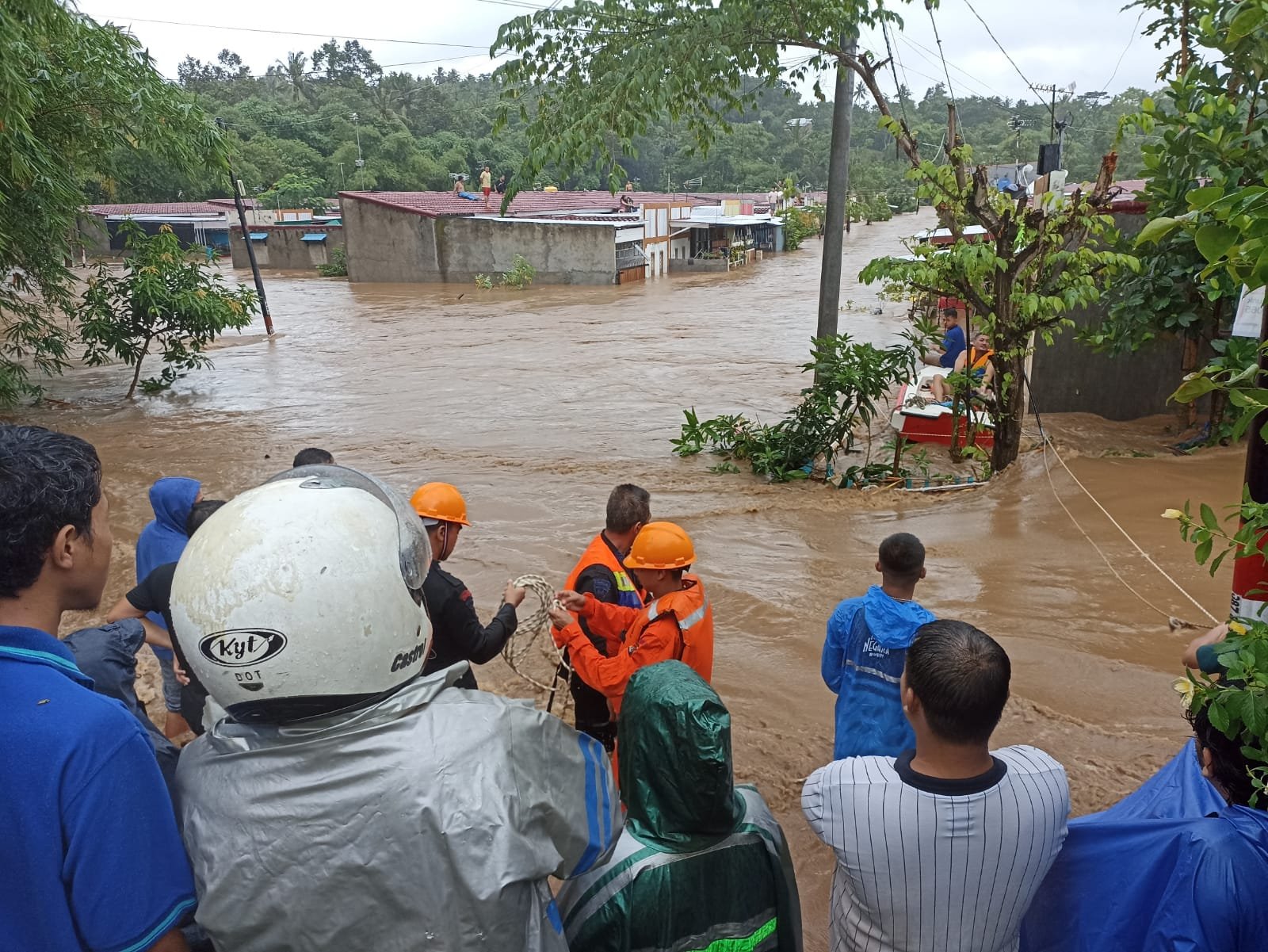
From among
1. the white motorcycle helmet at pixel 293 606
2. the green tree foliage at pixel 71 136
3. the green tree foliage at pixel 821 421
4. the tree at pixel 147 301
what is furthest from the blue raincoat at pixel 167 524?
the tree at pixel 147 301

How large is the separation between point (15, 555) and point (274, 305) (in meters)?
26.6

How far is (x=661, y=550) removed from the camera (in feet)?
10.0

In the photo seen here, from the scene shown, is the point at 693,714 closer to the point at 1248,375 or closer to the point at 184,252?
the point at 1248,375

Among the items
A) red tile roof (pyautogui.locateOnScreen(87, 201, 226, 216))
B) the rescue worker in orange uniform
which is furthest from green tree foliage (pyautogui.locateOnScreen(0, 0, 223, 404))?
red tile roof (pyautogui.locateOnScreen(87, 201, 226, 216))

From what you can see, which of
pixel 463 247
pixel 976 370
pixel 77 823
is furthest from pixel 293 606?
pixel 463 247

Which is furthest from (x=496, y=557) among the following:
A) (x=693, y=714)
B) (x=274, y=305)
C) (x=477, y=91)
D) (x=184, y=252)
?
(x=477, y=91)

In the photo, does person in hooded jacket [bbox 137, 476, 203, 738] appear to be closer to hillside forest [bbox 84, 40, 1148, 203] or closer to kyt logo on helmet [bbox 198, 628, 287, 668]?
kyt logo on helmet [bbox 198, 628, 287, 668]

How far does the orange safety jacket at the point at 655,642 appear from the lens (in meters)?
3.00

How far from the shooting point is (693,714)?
161 centimetres

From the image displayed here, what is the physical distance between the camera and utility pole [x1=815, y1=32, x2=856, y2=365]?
8.73 m

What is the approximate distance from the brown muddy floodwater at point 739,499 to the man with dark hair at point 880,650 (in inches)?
31.7

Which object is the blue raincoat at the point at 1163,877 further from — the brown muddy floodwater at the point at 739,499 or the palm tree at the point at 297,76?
the palm tree at the point at 297,76

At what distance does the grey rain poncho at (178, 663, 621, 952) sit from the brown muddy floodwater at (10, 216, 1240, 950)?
2.31 metres

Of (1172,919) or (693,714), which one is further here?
(1172,919)
